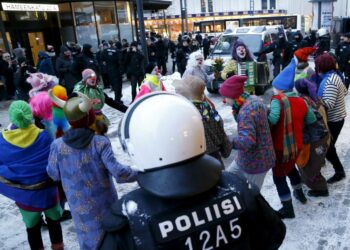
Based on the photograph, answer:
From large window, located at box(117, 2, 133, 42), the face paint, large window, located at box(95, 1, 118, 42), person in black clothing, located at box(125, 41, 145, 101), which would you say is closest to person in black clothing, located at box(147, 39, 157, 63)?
large window, located at box(95, 1, 118, 42)

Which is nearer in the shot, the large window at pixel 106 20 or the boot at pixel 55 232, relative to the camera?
the boot at pixel 55 232

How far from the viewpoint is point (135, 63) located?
10086 millimetres

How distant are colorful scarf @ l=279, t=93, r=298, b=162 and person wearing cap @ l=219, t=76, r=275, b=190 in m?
0.25

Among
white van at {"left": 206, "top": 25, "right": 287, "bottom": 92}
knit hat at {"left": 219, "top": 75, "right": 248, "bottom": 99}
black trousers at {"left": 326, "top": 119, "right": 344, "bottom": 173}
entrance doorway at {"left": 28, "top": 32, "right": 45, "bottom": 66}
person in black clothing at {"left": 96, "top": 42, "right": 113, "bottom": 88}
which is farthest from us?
entrance doorway at {"left": 28, "top": 32, "right": 45, "bottom": 66}

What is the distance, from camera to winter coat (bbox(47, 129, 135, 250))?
7.87ft

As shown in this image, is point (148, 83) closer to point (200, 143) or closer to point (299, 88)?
point (299, 88)

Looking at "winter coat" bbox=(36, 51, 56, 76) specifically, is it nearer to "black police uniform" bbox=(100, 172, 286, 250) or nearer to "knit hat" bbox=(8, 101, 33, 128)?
"knit hat" bbox=(8, 101, 33, 128)

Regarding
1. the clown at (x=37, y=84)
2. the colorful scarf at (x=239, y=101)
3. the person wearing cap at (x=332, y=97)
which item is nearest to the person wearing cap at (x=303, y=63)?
the person wearing cap at (x=332, y=97)

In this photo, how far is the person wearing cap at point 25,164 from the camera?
2824 mm

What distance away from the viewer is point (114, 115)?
8.87 metres

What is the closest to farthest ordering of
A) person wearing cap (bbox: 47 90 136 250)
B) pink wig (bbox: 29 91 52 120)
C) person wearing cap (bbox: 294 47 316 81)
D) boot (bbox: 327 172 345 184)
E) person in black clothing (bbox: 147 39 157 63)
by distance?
person wearing cap (bbox: 47 90 136 250) → pink wig (bbox: 29 91 52 120) → boot (bbox: 327 172 345 184) → person wearing cap (bbox: 294 47 316 81) → person in black clothing (bbox: 147 39 157 63)

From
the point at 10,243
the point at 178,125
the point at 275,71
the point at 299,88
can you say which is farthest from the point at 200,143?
the point at 275,71

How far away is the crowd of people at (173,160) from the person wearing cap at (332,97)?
12mm

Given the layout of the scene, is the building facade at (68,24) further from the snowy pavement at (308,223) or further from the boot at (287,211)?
the boot at (287,211)
